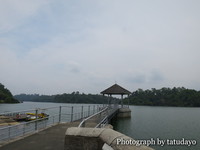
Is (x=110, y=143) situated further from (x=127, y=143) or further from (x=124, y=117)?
(x=124, y=117)

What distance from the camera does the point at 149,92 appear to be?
121m

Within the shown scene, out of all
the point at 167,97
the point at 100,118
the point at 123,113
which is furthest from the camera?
the point at 167,97

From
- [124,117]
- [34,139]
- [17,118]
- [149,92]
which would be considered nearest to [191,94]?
[149,92]

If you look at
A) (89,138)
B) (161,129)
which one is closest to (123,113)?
(161,129)

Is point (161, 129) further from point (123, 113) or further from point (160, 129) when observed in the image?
point (123, 113)

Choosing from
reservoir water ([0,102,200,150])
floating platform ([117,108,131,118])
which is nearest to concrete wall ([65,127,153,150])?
reservoir water ([0,102,200,150])

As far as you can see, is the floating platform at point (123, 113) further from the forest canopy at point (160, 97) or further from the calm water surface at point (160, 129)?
the forest canopy at point (160, 97)

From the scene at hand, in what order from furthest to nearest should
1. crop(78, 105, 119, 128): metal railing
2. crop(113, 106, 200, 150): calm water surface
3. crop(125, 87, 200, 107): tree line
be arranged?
crop(125, 87, 200, 107): tree line
crop(113, 106, 200, 150): calm water surface
crop(78, 105, 119, 128): metal railing

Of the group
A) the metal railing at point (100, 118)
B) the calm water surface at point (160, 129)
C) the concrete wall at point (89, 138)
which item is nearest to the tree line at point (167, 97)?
the calm water surface at point (160, 129)

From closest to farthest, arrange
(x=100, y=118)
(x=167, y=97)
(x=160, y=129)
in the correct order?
(x=100, y=118)
(x=160, y=129)
(x=167, y=97)

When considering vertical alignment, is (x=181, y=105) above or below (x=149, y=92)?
below

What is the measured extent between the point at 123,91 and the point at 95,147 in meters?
21.6

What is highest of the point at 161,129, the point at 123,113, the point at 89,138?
the point at 89,138

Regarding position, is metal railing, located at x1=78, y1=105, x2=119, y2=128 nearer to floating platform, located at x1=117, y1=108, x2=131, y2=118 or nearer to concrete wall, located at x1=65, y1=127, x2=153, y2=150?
concrete wall, located at x1=65, y1=127, x2=153, y2=150
